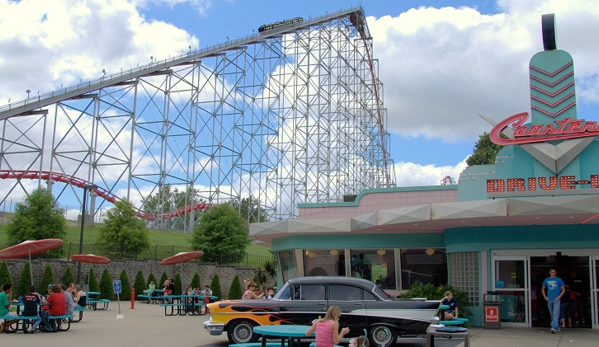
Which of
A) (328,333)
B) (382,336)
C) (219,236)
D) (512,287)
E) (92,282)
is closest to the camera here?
(328,333)

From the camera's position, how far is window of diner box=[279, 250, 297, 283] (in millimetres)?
21391

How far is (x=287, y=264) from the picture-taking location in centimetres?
2197

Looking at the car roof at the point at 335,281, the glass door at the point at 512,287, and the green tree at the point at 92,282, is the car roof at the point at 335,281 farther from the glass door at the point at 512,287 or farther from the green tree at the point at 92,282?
the green tree at the point at 92,282

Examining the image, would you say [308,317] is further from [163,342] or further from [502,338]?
[502,338]

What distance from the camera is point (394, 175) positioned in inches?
2395

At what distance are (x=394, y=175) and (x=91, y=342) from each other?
49591 millimetres

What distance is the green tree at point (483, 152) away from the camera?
177ft

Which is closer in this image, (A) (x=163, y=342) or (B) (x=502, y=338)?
(A) (x=163, y=342)

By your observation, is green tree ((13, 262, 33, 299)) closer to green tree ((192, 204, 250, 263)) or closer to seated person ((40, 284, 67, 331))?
seated person ((40, 284, 67, 331))

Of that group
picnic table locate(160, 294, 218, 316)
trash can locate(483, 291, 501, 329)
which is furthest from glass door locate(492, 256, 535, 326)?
picnic table locate(160, 294, 218, 316)

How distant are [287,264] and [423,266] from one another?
4704 millimetres

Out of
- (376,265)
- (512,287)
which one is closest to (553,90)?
(512,287)

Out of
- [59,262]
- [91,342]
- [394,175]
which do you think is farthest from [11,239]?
[394,175]

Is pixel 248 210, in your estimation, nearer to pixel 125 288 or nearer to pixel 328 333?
pixel 125 288
